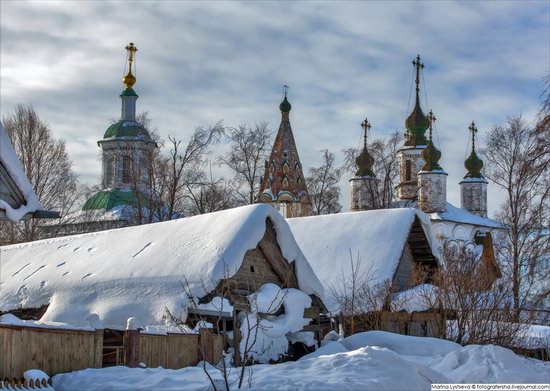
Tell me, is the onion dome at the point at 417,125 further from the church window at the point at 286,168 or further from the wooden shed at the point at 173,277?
the wooden shed at the point at 173,277

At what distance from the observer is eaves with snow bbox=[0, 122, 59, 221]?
12797 millimetres

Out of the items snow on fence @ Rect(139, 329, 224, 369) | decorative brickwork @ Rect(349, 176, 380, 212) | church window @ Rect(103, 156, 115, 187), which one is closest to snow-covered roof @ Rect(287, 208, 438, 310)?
snow on fence @ Rect(139, 329, 224, 369)

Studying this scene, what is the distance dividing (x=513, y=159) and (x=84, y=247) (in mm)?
20046

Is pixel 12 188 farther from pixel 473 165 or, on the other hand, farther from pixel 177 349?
pixel 473 165

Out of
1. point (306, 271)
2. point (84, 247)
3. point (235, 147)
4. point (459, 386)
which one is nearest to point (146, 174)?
point (235, 147)

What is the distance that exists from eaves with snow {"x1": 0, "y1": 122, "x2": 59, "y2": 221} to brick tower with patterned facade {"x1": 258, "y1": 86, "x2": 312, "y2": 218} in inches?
1467

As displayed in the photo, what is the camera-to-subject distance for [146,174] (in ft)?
146

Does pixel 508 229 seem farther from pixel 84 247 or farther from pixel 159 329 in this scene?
pixel 159 329

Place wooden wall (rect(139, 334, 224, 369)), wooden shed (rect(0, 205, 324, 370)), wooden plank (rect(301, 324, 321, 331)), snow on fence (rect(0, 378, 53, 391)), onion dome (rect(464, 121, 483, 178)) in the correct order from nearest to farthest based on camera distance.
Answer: snow on fence (rect(0, 378, 53, 391)), wooden wall (rect(139, 334, 224, 369)), wooden shed (rect(0, 205, 324, 370)), wooden plank (rect(301, 324, 321, 331)), onion dome (rect(464, 121, 483, 178))

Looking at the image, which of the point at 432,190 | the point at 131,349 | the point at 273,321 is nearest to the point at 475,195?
the point at 432,190

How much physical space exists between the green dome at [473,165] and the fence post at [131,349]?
53027 millimetres

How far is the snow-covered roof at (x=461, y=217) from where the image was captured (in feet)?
202

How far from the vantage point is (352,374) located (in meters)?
13.3

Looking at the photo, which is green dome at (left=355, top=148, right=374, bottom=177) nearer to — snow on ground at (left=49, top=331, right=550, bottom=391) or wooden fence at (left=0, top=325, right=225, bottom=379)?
wooden fence at (left=0, top=325, right=225, bottom=379)
